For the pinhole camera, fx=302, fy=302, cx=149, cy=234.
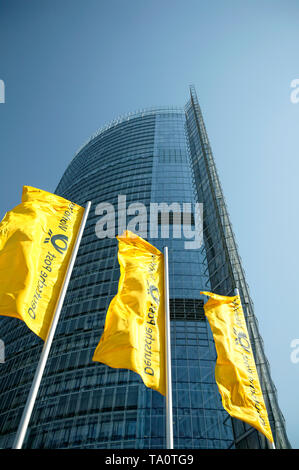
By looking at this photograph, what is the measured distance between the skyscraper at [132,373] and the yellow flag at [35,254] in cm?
1538

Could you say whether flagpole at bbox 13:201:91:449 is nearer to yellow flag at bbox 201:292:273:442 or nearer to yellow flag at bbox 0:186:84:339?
yellow flag at bbox 0:186:84:339

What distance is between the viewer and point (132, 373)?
109 ft

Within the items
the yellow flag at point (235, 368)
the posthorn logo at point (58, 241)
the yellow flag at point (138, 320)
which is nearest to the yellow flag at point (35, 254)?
the posthorn logo at point (58, 241)

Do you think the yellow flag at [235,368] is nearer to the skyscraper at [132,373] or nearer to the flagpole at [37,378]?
the flagpole at [37,378]

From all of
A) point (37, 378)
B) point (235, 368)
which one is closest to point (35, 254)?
point (37, 378)

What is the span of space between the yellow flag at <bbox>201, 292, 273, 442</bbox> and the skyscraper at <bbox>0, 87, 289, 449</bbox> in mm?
9515

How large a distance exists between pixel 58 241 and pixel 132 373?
27.2 m

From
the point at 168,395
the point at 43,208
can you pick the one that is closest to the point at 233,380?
the point at 168,395

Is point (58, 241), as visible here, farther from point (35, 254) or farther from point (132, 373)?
point (132, 373)

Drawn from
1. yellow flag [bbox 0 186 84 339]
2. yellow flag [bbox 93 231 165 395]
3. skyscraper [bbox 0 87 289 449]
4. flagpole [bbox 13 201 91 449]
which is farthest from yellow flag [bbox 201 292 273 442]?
skyscraper [bbox 0 87 289 449]

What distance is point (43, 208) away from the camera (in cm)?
1114

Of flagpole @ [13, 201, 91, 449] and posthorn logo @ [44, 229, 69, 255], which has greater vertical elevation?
Result: posthorn logo @ [44, 229, 69, 255]

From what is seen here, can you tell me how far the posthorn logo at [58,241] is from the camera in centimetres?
1043

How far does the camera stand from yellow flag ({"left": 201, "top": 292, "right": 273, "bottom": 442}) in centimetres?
921
